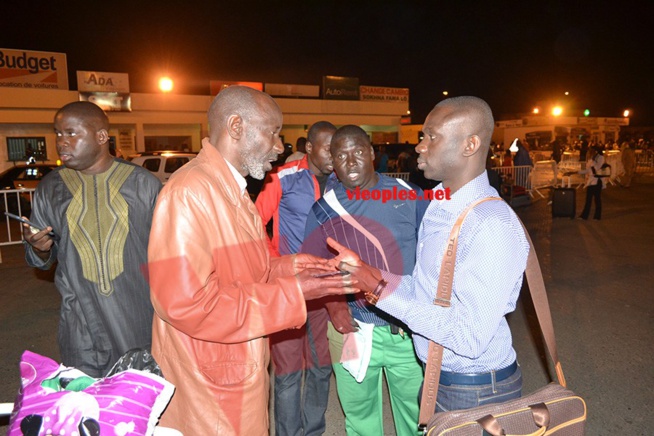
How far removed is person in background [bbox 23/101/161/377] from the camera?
9.30ft

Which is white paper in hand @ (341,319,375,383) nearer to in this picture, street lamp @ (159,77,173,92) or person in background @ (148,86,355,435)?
person in background @ (148,86,355,435)

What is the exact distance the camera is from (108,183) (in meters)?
3.00

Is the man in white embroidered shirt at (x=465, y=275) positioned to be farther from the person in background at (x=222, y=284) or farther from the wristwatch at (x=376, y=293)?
the person in background at (x=222, y=284)

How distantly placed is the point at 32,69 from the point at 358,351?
27.9 metres

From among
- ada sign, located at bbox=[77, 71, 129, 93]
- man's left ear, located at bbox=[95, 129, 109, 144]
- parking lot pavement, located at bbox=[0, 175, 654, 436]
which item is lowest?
parking lot pavement, located at bbox=[0, 175, 654, 436]

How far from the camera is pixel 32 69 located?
972 inches

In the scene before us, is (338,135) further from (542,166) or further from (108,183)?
(542,166)

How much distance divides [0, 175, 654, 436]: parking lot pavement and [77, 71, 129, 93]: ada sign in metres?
17.8

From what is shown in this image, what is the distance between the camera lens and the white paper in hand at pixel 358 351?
325 centimetres

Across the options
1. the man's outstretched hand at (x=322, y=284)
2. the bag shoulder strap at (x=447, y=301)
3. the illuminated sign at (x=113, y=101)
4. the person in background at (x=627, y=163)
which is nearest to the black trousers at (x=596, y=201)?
the person in background at (x=627, y=163)

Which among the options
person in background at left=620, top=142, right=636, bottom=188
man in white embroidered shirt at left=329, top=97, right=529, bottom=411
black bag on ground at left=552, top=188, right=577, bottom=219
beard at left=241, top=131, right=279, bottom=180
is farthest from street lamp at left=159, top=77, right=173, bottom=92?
man in white embroidered shirt at left=329, top=97, right=529, bottom=411

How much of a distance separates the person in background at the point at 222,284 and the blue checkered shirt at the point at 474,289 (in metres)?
0.39

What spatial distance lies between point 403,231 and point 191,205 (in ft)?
5.77

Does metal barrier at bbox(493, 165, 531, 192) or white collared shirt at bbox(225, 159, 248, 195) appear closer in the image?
white collared shirt at bbox(225, 159, 248, 195)
